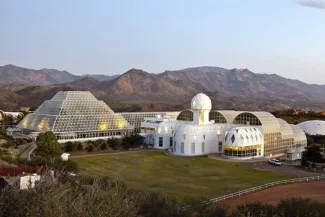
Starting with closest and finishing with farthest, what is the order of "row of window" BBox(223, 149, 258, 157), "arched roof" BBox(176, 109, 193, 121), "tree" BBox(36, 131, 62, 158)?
"tree" BBox(36, 131, 62, 158) < "row of window" BBox(223, 149, 258, 157) < "arched roof" BBox(176, 109, 193, 121)

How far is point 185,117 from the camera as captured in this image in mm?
74500

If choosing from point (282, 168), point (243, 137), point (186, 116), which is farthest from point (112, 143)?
point (282, 168)

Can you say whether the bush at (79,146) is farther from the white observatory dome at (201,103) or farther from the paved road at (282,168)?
the paved road at (282,168)

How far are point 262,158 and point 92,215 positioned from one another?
154ft

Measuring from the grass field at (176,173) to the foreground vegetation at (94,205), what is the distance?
11.2 meters

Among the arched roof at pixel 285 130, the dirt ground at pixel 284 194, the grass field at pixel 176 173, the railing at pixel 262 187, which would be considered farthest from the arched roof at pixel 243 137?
the dirt ground at pixel 284 194

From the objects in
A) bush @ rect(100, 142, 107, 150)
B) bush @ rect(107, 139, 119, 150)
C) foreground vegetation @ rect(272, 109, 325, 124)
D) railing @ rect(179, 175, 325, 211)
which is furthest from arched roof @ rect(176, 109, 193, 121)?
foreground vegetation @ rect(272, 109, 325, 124)

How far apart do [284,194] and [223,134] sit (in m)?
29.0

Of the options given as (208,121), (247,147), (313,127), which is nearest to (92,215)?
(247,147)

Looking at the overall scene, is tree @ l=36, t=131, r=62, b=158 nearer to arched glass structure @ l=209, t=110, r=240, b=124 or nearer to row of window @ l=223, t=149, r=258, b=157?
row of window @ l=223, t=149, r=258, b=157

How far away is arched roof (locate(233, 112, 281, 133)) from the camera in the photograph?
202 ft

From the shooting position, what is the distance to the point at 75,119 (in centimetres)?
6569

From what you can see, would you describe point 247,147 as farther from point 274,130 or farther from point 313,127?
point 313,127

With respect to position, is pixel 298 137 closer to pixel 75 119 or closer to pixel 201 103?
pixel 201 103
